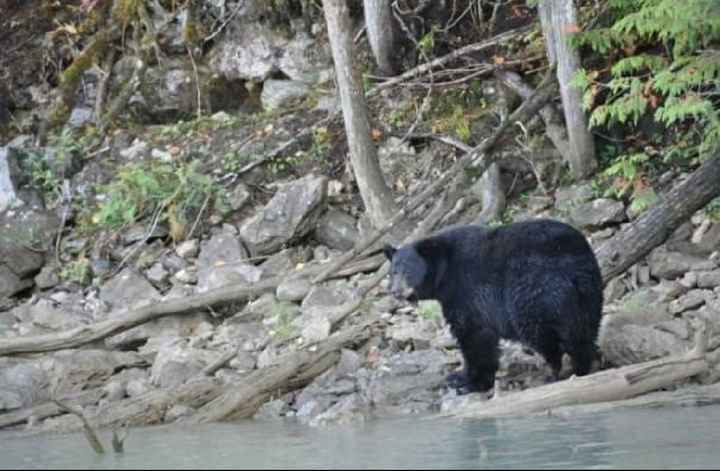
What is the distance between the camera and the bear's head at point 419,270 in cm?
870

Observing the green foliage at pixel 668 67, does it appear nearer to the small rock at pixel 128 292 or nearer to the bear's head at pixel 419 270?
the bear's head at pixel 419 270

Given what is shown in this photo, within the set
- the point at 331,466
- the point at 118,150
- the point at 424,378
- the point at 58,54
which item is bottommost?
the point at 424,378

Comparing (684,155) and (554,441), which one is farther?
(684,155)


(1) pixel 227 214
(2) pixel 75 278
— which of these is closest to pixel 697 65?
(1) pixel 227 214

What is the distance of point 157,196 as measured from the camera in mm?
13688

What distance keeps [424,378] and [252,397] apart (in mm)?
1326

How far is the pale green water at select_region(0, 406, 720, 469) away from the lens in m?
5.33

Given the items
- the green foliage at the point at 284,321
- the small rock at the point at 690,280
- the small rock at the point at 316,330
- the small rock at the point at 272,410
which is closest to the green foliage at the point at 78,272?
the green foliage at the point at 284,321

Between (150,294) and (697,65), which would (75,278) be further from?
(697,65)

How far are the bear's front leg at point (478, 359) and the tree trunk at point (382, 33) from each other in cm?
641

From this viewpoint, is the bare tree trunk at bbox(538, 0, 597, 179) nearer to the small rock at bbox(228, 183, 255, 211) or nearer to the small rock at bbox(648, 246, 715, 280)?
the small rock at bbox(648, 246, 715, 280)

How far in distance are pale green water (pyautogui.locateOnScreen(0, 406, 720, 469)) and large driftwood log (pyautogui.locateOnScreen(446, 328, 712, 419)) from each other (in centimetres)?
21

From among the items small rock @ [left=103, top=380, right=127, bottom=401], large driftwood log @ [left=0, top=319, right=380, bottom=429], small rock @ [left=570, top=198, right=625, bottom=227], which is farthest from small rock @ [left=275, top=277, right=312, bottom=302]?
small rock @ [left=570, top=198, right=625, bottom=227]

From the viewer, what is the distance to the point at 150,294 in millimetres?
12680
